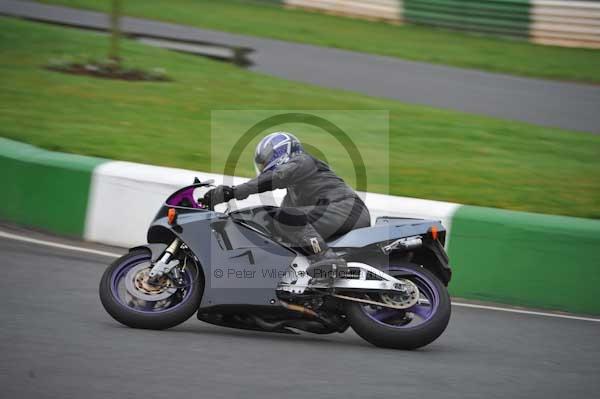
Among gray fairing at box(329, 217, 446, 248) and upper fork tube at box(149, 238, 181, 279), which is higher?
gray fairing at box(329, 217, 446, 248)

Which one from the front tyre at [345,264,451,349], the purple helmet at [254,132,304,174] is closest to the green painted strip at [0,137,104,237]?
the purple helmet at [254,132,304,174]

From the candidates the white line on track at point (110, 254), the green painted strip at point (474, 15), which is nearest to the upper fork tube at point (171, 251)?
the white line on track at point (110, 254)

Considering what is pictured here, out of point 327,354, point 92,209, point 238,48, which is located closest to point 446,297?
point 327,354

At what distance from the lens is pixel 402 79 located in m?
17.2

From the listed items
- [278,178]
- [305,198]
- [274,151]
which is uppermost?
[274,151]

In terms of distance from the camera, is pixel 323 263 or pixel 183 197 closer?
pixel 323 263

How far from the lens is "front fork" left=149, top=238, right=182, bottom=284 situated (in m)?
6.32

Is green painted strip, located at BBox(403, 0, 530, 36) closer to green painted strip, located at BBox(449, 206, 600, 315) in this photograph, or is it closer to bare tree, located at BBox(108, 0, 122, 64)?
→ bare tree, located at BBox(108, 0, 122, 64)

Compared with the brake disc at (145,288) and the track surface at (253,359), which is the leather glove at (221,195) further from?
the track surface at (253,359)

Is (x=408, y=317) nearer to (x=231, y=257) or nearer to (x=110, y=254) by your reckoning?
(x=231, y=257)

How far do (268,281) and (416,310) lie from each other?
109 cm

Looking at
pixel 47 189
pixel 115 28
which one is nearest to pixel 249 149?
pixel 47 189

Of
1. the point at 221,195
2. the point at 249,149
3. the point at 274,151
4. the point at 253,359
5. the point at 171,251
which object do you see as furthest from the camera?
the point at 249,149

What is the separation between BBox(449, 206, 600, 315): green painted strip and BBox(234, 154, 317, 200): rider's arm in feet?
7.46
